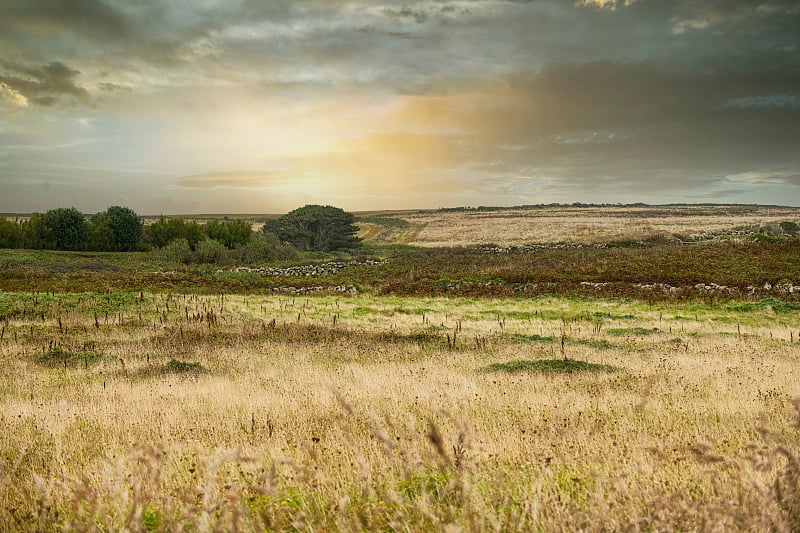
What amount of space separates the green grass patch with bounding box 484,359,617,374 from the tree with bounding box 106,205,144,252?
68.8 meters

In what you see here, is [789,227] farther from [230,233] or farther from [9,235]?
[9,235]

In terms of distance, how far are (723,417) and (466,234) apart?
95.0 m

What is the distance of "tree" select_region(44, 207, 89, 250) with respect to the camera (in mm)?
66750

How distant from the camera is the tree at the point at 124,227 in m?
69.2

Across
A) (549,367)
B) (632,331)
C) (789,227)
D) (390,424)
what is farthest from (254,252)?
(789,227)

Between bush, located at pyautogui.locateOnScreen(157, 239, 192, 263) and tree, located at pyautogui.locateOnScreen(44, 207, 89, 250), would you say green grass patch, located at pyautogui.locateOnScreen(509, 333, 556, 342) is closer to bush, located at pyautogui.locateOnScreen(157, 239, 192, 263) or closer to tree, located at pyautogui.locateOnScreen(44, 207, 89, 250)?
bush, located at pyautogui.locateOnScreen(157, 239, 192, 263)

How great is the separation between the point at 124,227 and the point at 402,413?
72.2 metres

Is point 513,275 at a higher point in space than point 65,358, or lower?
higher

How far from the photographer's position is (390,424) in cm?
698

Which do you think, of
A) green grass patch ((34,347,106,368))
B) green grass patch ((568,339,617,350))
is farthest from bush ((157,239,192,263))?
green grass patch ((568,339,617,350))

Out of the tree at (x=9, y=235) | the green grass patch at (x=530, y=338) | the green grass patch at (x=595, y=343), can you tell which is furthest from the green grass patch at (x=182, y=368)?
the tree at (x=9, y=235)

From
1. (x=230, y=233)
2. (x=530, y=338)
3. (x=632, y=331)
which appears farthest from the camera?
(x=230, y=233)

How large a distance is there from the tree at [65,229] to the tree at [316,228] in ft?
79.2

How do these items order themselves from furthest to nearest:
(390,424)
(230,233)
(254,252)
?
(230,233) → (254,252) → (390,424)
